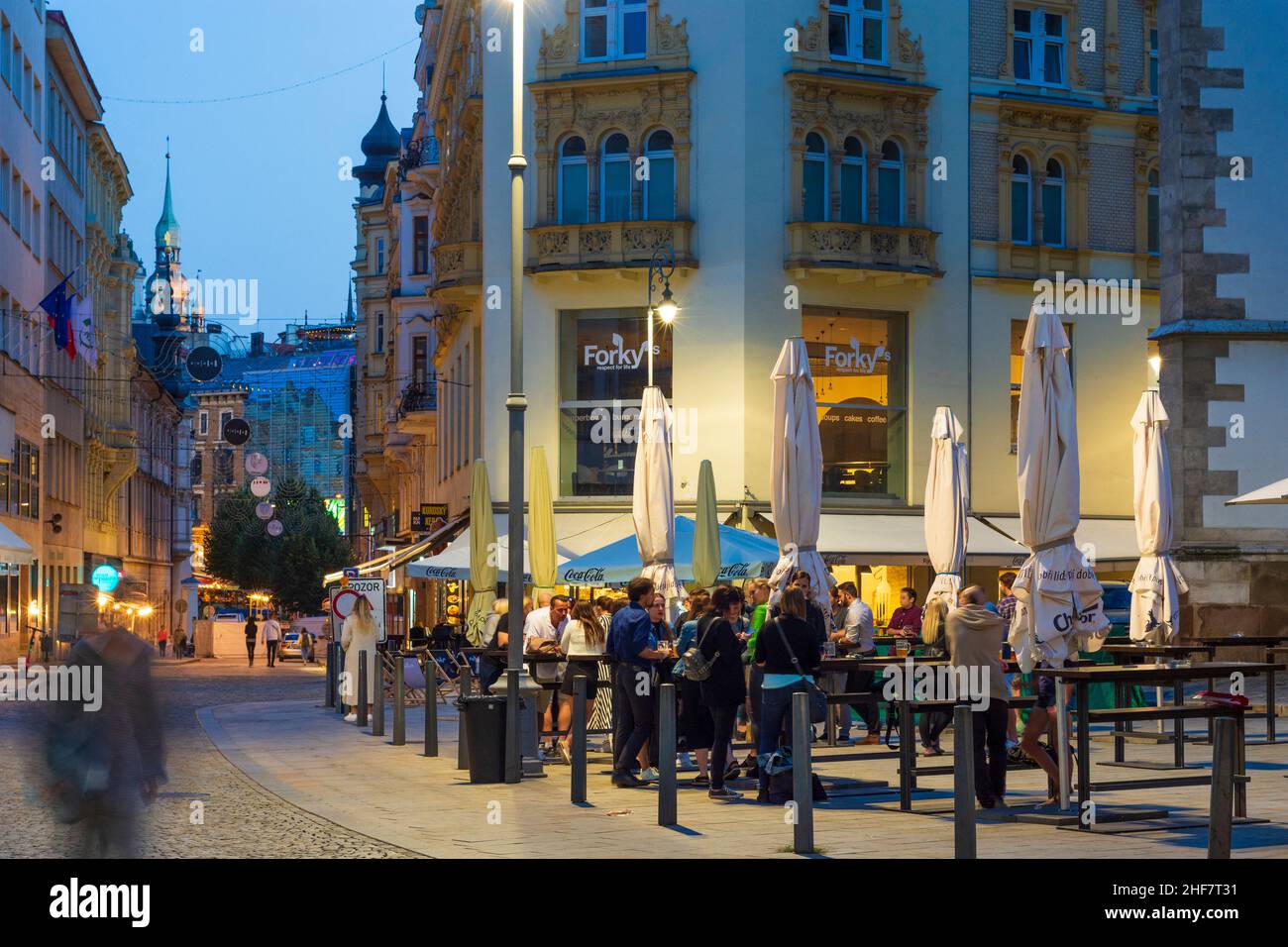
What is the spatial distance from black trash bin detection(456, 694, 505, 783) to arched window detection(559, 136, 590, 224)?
20641mm

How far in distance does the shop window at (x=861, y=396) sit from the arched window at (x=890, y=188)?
1907mm

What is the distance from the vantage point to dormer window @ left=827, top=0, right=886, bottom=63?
38.1 metres

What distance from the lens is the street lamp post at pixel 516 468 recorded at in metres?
18.1

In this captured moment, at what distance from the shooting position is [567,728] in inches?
846

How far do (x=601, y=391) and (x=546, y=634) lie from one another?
15.0 metres

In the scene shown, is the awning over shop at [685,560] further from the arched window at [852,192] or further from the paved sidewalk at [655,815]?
the arched window at [852,192]

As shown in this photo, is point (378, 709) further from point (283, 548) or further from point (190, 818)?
point (283, 548)

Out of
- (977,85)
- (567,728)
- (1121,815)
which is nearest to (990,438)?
(977,85)

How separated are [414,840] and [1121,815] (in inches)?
201

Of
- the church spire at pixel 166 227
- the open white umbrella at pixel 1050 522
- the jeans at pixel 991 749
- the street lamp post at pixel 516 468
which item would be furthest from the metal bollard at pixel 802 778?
the church spire at pixel 166 227

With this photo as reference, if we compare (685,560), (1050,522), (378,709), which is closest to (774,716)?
(1050,522)

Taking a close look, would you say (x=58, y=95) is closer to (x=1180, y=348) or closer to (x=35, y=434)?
(x=35, y=434)

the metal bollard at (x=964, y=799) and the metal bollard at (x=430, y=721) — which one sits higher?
the metal bollard at (x=964, y=799)

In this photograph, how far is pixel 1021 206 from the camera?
3944 cm
